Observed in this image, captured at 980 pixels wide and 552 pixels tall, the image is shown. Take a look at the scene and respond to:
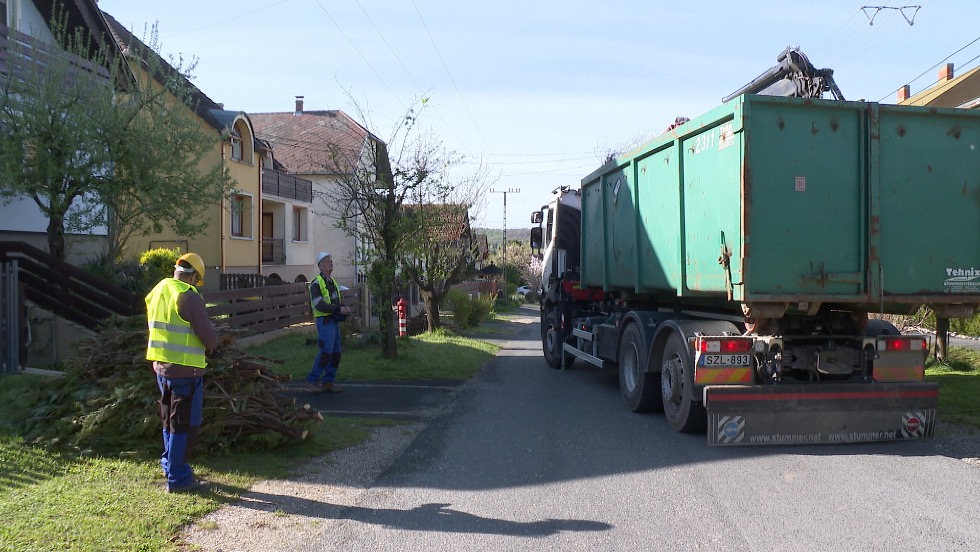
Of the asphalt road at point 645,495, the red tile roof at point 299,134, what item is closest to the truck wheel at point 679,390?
the asphalt road at point 645,495

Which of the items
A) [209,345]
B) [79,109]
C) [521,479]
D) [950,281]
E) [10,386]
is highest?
[79,109]

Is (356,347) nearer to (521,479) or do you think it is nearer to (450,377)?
(450,377)

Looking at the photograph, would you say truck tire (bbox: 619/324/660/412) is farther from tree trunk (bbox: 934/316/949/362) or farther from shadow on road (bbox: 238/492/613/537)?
tree trunk (bbox: 934/316/949/362)

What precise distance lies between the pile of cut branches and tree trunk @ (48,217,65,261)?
3.89 m

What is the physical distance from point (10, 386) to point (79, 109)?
3.70 metres

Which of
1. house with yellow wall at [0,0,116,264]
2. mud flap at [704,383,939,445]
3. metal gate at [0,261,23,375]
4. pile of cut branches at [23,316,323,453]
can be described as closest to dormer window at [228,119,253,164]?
house with yellow wall at [0,0,116,264]

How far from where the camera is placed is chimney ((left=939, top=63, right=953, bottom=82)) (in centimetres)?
2786

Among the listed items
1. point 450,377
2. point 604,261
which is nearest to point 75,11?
point 450,377

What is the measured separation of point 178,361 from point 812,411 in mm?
5449

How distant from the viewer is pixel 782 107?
7082mm

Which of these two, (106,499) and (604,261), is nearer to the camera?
(106,499)

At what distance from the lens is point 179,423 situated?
580 cm

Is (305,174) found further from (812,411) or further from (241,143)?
(812,411)

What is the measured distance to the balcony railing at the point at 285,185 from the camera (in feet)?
98.7
